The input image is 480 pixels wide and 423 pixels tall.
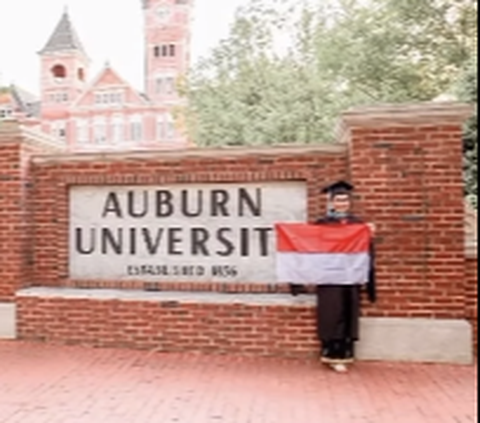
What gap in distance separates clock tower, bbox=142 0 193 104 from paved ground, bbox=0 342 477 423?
52309 millimetres

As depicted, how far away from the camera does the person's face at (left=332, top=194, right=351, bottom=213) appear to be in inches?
241

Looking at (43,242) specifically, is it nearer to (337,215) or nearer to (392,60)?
(337,215)

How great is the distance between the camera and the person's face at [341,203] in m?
6.12

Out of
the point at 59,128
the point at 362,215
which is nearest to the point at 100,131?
the point at 59,128

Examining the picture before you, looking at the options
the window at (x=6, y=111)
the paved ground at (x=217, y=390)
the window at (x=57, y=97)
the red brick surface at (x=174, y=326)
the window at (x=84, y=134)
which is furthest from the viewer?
the window at (x=57, y=97)

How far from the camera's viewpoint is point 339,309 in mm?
6086

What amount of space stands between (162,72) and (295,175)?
53819mm

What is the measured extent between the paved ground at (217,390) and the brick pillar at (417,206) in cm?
75

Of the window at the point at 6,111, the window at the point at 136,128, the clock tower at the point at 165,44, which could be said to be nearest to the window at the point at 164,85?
the clock tower at the point at 165,44

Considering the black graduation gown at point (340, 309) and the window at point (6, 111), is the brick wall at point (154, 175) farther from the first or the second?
the window at point (6, 111)

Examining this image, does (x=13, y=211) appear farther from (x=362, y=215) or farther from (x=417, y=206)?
(x=417, y=206)

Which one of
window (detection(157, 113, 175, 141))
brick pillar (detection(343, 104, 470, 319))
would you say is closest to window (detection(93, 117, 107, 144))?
window (detection(157, 113, 175, 141))

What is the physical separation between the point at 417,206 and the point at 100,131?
49.8 m

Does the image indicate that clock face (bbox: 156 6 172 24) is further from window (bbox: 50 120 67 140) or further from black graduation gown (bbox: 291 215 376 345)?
black graduation gown (bbox: 291 215 376 345)
